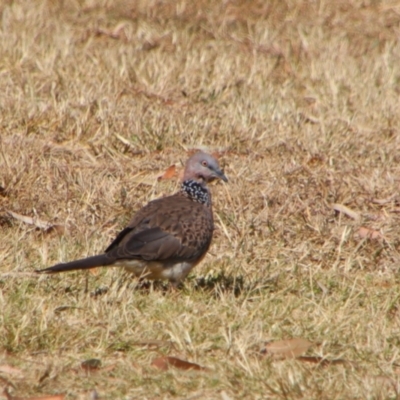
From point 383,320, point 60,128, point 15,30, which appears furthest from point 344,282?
point 15,30

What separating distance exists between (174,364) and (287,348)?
2.15ft

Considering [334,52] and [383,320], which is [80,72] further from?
[383,320]

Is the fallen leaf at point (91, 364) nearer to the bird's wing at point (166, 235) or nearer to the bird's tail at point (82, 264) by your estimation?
the bird's tail at point (82, 264)

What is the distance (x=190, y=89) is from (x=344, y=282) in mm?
4046

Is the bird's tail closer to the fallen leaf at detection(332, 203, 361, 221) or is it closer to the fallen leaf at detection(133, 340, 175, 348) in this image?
the fallen leaf at detection(133, 340, 175, 348)

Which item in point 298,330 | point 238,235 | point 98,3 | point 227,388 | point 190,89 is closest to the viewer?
point 227,388

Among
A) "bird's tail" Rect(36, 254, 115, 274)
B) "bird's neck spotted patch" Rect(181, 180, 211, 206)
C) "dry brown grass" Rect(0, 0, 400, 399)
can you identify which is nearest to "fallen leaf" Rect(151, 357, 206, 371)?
"dry brown grass" Rect(0, 0, 400, 399)

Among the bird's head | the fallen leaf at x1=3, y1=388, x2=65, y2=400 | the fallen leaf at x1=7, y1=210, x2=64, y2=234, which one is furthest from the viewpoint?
the fallen leaf at x1=7, y1=210, x2=64, y2=234

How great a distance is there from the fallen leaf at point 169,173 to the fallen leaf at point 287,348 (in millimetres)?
3202

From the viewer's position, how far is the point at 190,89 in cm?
1027

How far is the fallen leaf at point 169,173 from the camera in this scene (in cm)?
843

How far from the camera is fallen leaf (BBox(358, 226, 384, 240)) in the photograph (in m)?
7.47

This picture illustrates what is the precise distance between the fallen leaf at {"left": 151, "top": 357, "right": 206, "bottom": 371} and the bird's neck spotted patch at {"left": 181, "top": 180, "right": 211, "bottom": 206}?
207 cm

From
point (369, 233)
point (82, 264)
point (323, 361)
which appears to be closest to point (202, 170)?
point (369, 233)
